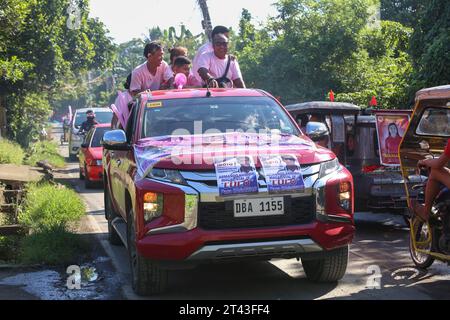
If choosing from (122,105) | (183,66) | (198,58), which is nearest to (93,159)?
(183,66)

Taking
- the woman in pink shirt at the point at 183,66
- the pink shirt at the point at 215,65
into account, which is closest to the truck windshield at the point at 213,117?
the pink shirt at the point at 215,65

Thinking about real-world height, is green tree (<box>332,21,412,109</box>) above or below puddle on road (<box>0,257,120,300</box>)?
above

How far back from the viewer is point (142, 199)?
5590mm

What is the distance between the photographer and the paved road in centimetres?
593

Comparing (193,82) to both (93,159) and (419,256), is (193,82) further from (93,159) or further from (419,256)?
(93,159)

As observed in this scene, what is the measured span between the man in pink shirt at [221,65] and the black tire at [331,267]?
4.01m

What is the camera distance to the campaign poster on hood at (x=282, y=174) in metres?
5.54

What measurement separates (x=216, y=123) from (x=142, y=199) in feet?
5.13

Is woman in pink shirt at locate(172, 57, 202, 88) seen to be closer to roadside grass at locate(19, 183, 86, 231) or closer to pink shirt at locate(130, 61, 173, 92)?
pink shirt at locate(130, 61, 173, 92)

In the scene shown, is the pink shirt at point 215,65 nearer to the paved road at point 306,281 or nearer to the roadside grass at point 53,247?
the paved road at point 306,281

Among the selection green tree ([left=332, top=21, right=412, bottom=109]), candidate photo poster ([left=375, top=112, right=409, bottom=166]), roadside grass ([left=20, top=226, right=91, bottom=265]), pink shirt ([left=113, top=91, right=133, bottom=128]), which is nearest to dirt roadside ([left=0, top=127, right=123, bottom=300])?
Result: roadside grass ([left=20, top=226, right=91, bottom=265])

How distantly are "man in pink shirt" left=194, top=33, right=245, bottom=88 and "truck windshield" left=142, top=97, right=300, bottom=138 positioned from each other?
2.49m

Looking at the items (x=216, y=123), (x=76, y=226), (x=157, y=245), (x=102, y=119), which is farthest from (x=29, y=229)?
(x=102, y=119)
